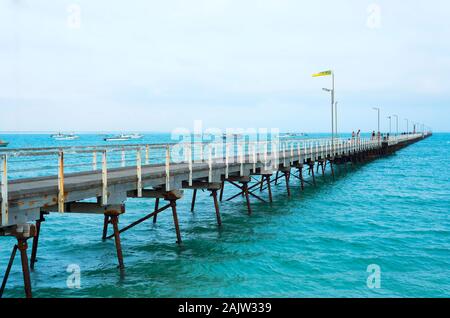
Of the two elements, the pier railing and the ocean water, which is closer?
the pier railing

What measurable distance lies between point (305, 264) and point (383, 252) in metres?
3.13

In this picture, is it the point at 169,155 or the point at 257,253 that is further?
the point at 169,155

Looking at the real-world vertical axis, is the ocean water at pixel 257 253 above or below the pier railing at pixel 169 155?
below

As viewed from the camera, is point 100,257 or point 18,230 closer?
point 18,230

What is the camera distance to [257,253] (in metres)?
14.4

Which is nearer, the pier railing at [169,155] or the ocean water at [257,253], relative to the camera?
the pier railing at [169,155]

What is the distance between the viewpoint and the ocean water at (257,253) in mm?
11289

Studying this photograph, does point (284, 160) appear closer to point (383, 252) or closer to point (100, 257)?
point (383, 252)

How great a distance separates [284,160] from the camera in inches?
995

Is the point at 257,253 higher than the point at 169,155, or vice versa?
the point at 169,155

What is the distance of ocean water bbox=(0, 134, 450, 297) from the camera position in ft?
37.0
